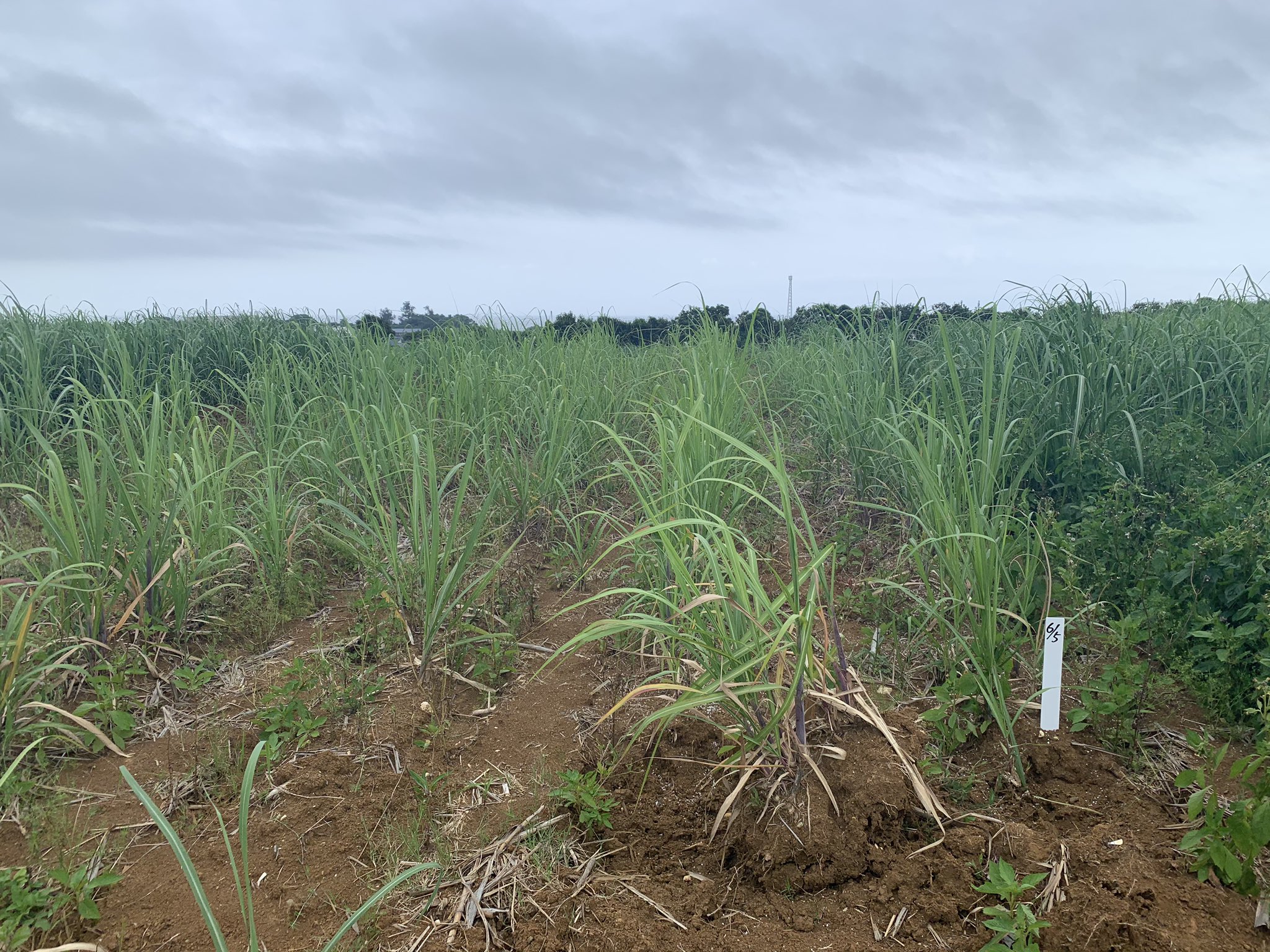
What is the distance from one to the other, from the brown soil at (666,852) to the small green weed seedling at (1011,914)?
49mm

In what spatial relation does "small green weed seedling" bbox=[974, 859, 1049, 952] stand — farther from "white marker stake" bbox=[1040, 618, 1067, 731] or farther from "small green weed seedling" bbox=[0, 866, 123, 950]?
"small green weed seedling" bbox=[0, 866, 123, 950]

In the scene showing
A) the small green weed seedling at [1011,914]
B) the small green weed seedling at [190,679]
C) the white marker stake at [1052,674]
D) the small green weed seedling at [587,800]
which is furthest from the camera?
the small green weed seedling at [190,679]

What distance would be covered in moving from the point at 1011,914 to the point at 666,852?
2.27 feet

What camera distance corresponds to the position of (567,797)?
1855 millimetres

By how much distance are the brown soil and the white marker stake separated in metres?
0.08

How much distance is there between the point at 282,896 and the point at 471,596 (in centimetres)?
107

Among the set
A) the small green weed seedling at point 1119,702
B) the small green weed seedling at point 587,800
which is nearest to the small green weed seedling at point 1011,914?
the small green weed seedling at point 1119,702

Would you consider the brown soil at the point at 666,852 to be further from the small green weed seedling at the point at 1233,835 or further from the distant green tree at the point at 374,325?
the distant green tree at the point at 374,325

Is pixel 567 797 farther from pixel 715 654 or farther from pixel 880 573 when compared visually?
pixel 880 573

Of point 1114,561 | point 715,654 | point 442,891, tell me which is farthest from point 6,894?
point 1114,561

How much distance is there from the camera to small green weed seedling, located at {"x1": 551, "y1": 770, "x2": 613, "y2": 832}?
1829 millimetres

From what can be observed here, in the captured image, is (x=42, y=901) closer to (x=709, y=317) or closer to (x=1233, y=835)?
(x=1233, y=835)

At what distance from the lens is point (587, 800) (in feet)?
5.98

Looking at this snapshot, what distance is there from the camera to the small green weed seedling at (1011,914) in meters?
1.46
